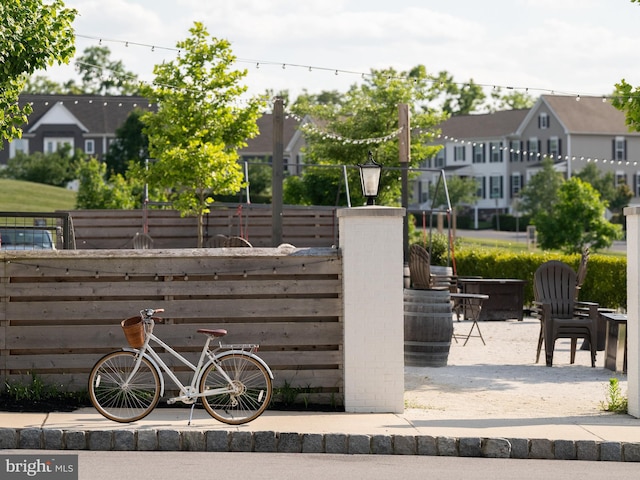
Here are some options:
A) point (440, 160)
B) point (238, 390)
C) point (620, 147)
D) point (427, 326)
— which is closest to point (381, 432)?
point (238, 390)

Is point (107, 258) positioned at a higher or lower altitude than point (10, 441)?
higher

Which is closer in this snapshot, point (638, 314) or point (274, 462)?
point (274, 462)

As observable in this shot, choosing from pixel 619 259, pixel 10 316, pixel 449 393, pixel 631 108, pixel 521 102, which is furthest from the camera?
pixel 521 102

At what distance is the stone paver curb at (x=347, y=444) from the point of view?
904 cm

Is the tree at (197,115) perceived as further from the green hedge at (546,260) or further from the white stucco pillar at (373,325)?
the white stucco pillar at (373,325)

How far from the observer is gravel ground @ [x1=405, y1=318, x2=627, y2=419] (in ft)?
37.0

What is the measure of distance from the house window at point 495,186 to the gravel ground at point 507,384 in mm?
63411

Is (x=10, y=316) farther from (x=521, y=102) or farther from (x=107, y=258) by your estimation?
(x=521, y=102)

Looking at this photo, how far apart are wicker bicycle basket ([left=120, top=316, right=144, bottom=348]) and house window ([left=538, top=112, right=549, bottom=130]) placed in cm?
6980

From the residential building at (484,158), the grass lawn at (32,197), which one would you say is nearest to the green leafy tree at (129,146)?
the grass lawn at (32,197)

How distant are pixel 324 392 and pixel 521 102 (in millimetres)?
99520

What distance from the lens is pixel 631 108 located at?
17.4 m

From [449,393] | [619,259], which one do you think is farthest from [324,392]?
[619,259]

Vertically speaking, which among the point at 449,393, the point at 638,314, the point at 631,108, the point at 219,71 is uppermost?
the point at 219,71
